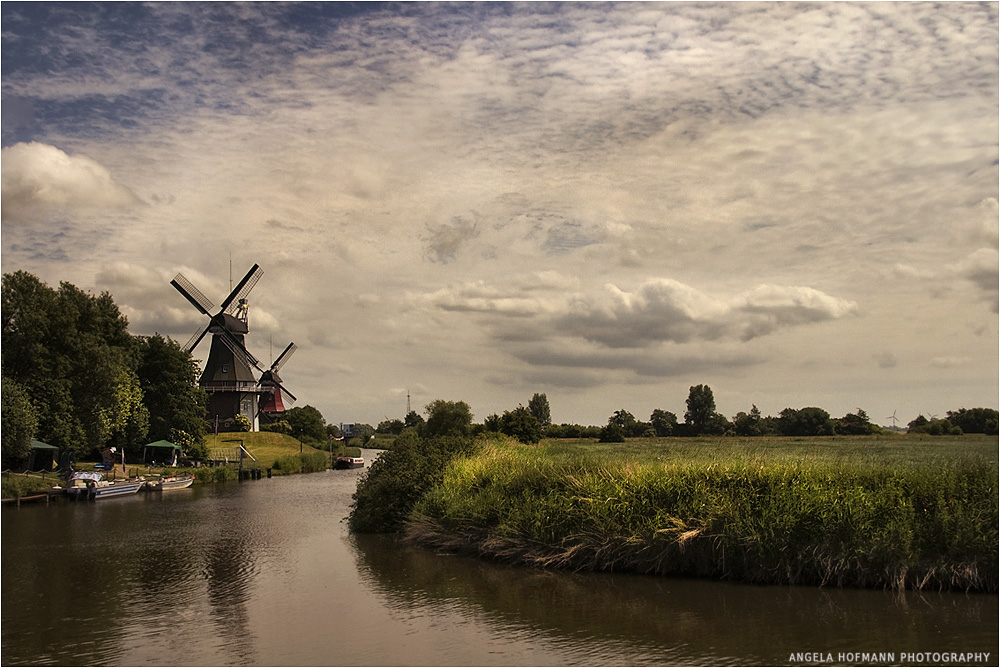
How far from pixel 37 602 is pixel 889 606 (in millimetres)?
16703

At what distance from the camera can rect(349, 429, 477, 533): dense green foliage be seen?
2505cm

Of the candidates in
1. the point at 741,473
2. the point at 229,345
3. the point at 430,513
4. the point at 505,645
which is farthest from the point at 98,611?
the point at 229,345

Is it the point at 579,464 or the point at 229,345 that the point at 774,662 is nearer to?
the point at 579,464

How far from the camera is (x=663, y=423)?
51812 millimetres

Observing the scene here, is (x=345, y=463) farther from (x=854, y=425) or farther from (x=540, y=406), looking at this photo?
(x=854, y=425)

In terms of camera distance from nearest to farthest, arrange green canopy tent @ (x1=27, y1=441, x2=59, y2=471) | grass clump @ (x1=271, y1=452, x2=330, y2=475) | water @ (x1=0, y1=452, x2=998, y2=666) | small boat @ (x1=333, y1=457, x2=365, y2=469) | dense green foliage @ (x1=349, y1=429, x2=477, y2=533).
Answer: water @ (x1=0, y1=452, x2=998, y2=666), dense green foliage @ (x1=349, y1=429, x2=477, y2=533), green canopy tent @ (x1=27, y1=441, x2=59, y2=471), grass clump @ (x1=271, y1=452, x2=330, y2=475), small boat @ (x1=333, y1=457, x2=365, y2=469)

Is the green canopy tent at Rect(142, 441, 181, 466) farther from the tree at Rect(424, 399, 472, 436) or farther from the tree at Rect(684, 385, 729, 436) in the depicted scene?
the tree at Rect(684, 385, 729, 436)

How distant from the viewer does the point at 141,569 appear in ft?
64.1

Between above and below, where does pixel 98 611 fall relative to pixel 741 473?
below

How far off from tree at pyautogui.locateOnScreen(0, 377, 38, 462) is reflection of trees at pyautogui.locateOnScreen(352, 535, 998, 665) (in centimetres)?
2847

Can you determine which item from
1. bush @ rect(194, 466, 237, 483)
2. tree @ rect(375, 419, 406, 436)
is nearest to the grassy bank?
bush @ rect(194, 466, 237, 483)

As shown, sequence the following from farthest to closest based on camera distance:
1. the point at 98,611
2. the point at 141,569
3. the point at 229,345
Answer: the point at 229,345
the point at 141,569
the point at 98,611

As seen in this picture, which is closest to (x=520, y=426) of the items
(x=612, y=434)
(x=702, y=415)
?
(x=612, y=434)

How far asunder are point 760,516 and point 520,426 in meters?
24.6
